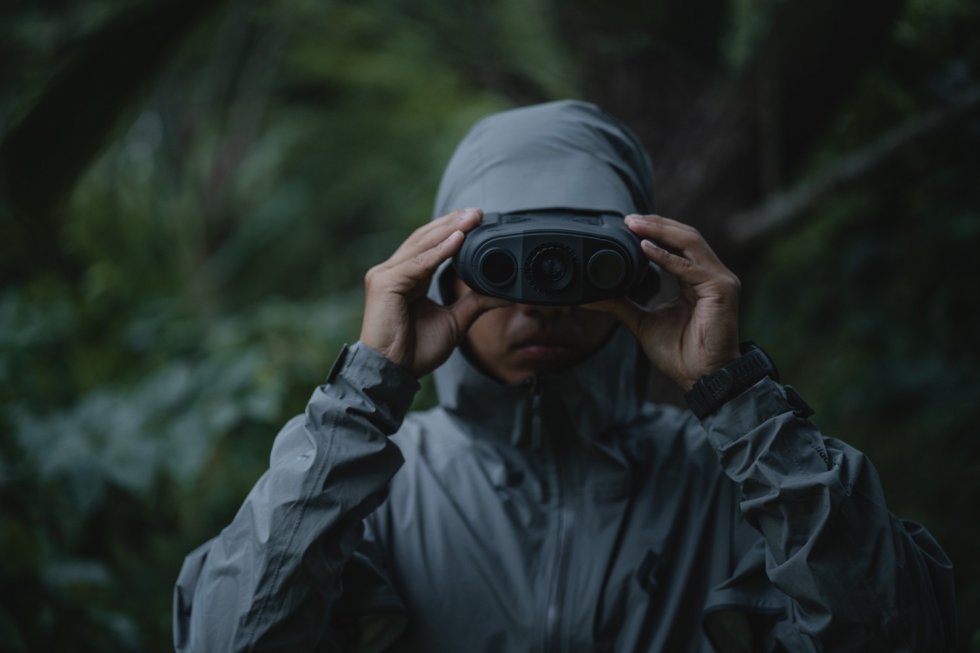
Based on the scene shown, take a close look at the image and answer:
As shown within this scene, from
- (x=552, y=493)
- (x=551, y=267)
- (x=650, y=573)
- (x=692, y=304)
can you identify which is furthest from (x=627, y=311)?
(x=650, y=573)

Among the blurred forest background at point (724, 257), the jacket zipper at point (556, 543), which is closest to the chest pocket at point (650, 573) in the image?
the jacket zipper at point (556, 543)

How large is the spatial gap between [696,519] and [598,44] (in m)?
1.78

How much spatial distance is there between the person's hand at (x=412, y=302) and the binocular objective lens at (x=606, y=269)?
21cm

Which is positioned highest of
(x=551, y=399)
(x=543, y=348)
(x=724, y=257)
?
(x=543, y=348)

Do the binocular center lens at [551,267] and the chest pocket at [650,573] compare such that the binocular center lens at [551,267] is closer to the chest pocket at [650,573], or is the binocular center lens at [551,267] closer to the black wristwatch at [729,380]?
the black wristwatch at [729,380]

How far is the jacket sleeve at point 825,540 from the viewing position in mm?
1292

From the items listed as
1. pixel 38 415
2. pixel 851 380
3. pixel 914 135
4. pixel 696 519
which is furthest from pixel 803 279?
pixel 38 415

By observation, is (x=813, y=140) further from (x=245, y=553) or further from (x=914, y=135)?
(x=245, y=553)

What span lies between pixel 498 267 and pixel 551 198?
24 centimetres

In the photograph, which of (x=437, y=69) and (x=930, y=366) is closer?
(x=930, y=366)

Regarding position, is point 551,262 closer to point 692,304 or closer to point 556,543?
point 692,304

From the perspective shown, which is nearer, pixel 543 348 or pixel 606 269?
pixel 606 269

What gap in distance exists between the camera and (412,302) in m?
1.60

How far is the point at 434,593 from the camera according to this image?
5.04 feet
